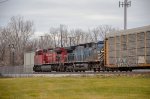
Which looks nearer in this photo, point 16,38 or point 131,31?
point 131,31

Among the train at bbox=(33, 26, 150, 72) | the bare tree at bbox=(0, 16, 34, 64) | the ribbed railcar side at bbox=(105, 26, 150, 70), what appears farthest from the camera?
the bare tree at bbox=(0, 16, 34, 64)

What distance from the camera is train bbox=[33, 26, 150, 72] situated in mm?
26156

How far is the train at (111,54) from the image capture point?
26156mm

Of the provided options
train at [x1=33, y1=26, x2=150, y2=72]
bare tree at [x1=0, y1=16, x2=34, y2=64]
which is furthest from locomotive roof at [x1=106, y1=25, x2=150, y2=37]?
bare tree at [x1=0, y1=16, x2=34, y2=64]

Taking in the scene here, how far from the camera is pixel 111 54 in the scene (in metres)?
29.5

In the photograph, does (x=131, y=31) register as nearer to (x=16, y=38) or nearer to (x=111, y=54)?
(x=111, y=54)

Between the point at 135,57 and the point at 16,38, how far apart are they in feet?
228

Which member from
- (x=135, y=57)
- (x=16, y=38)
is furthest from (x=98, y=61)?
(x=16, y=38)

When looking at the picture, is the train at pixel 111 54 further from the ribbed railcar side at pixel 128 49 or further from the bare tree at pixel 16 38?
the bare tree at pixel 16 38

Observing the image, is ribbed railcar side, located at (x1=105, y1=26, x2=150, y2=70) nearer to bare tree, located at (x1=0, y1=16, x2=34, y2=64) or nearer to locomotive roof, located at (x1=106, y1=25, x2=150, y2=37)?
locomotive roof, located at (x1=106, y1=25, x2=150, y2=37)

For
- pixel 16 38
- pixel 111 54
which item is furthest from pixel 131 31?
pixel 16 38

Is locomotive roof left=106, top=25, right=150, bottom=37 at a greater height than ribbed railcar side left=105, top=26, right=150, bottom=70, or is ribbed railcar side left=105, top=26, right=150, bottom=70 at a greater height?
locomotive roof left=106, top=25, right=150, bottom=37

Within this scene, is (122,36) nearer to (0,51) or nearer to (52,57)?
(52,57)

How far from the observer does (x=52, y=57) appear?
4219 centimetres
